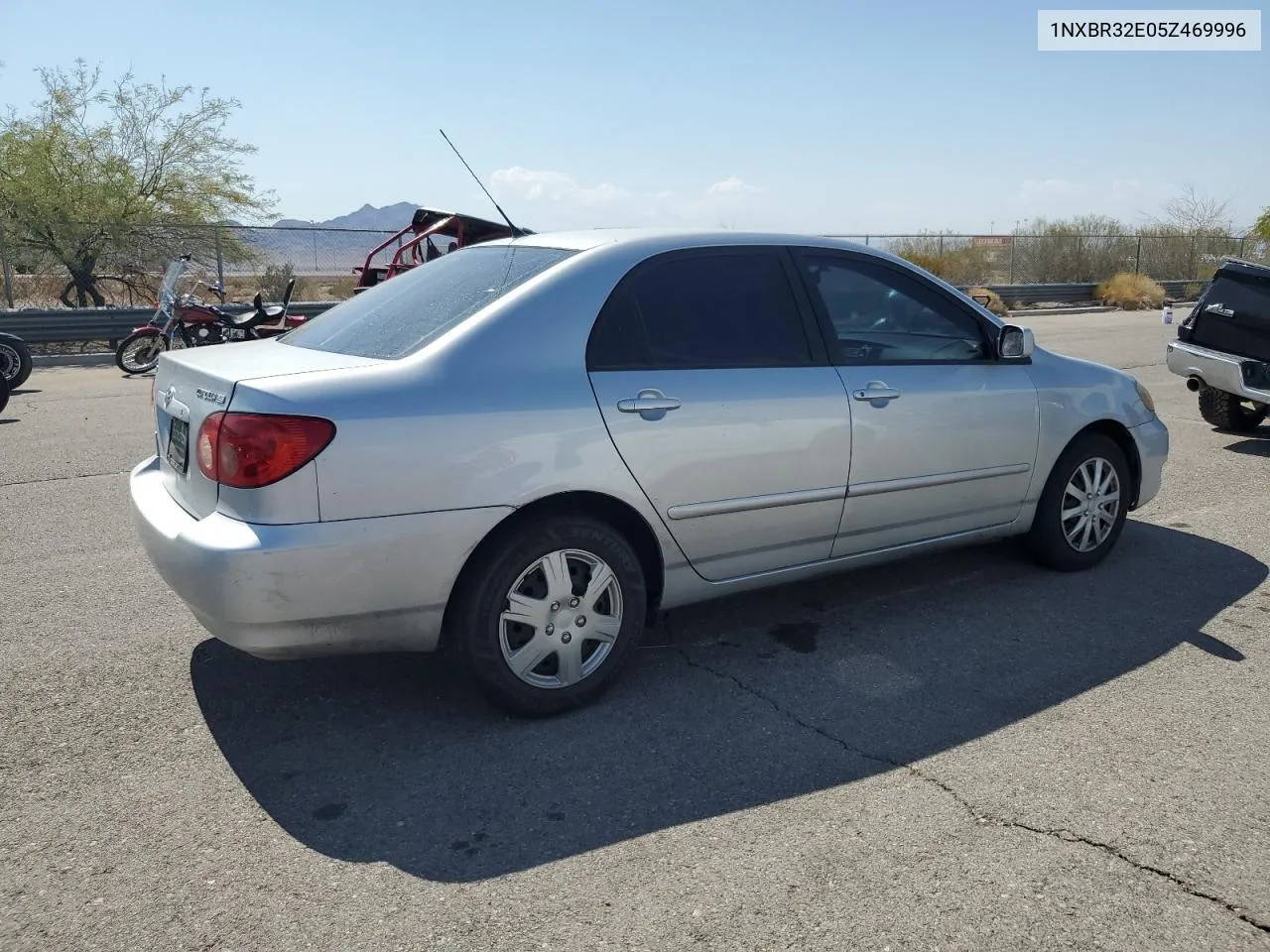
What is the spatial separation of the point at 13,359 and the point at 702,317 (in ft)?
34.8

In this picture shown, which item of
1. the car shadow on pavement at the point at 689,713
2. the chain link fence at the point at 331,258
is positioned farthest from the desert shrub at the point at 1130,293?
the car shadow on pavement at the point at 689,713

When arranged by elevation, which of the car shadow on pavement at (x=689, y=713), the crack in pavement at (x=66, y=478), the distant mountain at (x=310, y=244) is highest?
the distant mountain at (x=310, y=244)

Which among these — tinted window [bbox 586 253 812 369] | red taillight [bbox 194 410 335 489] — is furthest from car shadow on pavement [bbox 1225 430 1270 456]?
red taillight [bbox 194 410 335 489]

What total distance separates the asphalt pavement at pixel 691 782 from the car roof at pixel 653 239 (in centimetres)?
162

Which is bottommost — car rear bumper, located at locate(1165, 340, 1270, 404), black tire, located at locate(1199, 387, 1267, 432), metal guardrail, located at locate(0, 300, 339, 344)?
black tire, located at locate(1199, 387, 1267, 432)

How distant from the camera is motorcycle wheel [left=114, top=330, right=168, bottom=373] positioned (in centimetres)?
1438

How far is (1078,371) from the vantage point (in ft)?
17.6

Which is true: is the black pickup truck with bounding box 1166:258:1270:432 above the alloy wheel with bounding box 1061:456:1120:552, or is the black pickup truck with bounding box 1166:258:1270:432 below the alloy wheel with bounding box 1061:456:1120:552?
above

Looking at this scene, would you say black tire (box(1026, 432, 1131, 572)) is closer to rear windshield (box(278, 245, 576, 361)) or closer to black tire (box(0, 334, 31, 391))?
rear windshield (box(278, 245, 576, 361))

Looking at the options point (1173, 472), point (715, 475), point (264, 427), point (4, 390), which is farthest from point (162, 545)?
point (4, 390)

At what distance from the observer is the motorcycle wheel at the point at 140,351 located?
14.4m

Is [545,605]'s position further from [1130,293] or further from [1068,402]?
[1130,293]

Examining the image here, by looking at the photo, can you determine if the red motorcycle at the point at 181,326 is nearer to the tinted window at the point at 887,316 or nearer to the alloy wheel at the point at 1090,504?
the tinted window at the point at 887,316

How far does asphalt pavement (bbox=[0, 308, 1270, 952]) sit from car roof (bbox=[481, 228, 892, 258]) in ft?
5.33
